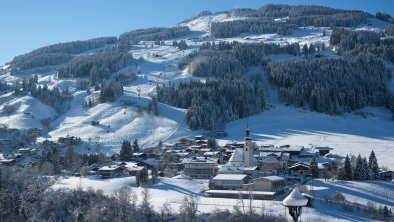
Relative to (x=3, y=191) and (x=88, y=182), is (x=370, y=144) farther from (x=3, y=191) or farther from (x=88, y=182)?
(x=3, y=191)

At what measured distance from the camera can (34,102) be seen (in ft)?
376

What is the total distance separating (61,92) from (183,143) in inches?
2035

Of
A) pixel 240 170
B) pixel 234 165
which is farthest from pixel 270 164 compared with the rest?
pixel 240 170

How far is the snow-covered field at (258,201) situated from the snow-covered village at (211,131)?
206 mm

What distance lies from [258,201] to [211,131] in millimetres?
49901

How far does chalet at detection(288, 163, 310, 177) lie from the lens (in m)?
60.1

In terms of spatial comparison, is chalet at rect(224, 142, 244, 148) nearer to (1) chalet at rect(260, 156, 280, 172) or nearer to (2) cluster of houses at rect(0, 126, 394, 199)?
(2) cluster of houses at rect(0, 126, 394, 199)

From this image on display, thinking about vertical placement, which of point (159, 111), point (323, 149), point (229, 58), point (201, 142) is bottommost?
point (323, 149)

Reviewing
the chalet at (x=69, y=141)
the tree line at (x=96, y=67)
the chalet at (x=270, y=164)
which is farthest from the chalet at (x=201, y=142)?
the tree line at (x=96, y=67)

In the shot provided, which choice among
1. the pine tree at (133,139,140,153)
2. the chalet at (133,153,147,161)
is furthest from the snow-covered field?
the pine tree at (133,139,140,153)

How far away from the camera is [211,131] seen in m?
94.9

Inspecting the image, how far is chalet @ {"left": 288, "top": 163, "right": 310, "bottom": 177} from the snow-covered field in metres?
7.39

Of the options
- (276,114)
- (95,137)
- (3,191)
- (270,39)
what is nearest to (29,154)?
(95,137)

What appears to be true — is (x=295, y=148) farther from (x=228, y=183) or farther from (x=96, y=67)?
(x=96, y=67)
